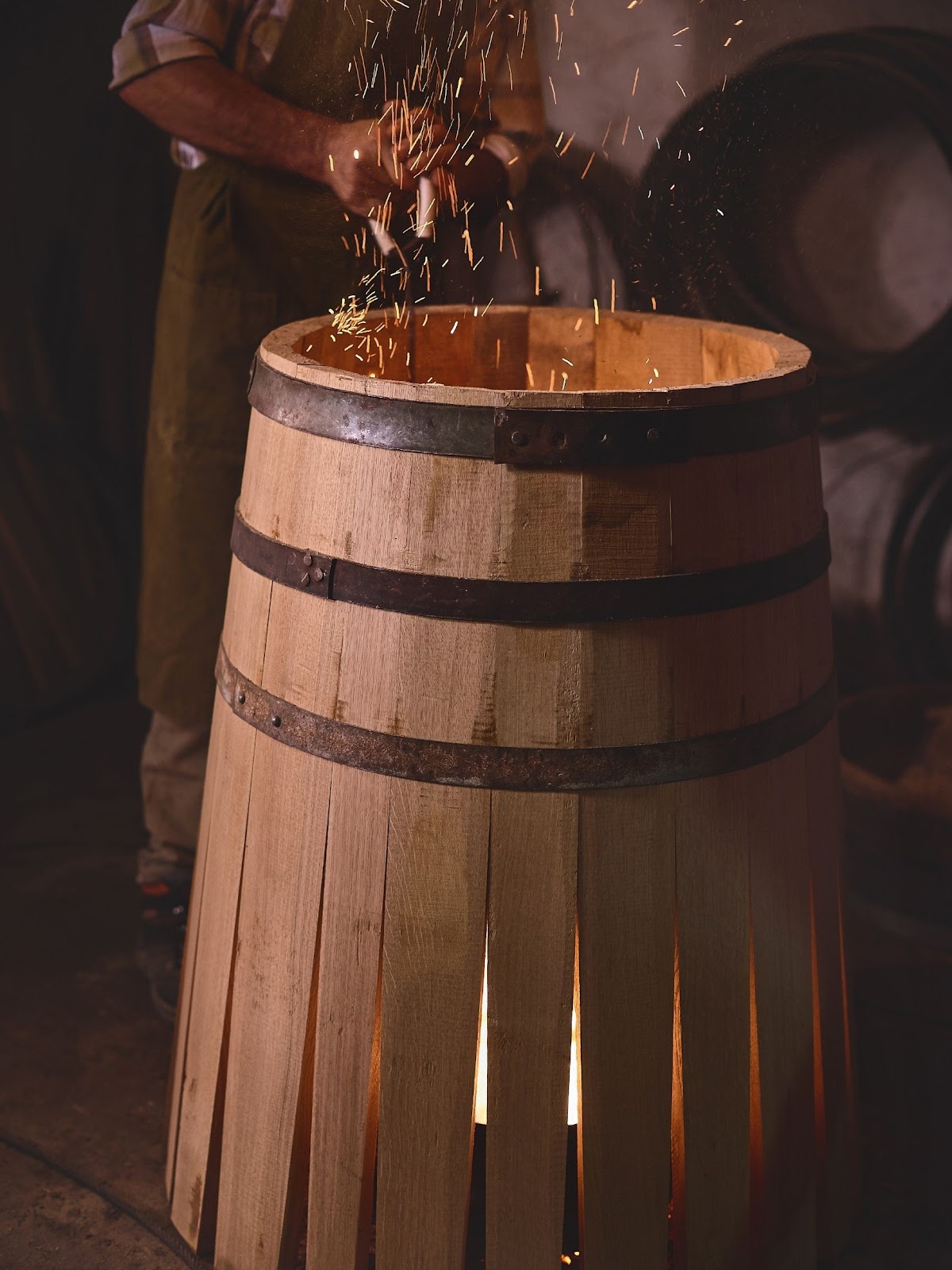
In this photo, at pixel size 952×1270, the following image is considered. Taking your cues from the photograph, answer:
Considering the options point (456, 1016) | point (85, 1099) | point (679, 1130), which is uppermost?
point (456, 1016)

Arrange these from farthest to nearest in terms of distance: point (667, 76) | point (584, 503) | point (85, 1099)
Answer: point (667, 76), point (85, 1099), point (584, 503)

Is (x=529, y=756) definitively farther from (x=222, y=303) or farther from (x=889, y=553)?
(x=889, y=553)

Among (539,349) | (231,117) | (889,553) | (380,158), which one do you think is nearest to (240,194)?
(231,117)

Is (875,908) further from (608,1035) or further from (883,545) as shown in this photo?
(608,1035)

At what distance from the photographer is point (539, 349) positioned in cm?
168

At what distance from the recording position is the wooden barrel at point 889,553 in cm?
256

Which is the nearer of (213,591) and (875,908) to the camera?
(213,591)

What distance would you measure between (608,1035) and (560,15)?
1.74m

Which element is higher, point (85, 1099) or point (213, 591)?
point (213, 591)

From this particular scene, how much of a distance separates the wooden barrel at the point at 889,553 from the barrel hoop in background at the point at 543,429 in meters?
1.41

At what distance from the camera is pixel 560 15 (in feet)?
7.54

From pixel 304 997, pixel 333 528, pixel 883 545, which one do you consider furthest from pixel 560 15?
pixel 304 997

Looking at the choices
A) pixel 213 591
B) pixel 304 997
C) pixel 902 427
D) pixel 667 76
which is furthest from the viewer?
pixel 902 427

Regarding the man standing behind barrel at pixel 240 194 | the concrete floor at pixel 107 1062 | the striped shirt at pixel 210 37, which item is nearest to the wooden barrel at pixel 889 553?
the concrete floor at pixel 107 1062
